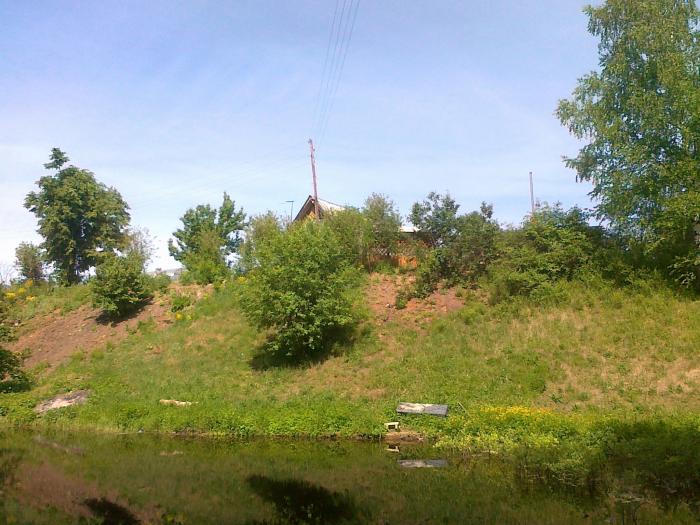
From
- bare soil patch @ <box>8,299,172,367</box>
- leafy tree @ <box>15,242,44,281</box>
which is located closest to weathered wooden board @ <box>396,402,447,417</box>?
bare soil patch @ <box>8,299,172,367</box>

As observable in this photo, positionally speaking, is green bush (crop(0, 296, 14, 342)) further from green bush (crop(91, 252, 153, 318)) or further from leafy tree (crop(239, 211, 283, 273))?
leafy tree (crop(239, 211, 283, 273))

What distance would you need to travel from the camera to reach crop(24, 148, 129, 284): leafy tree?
39.5 meters

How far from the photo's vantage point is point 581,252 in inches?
968

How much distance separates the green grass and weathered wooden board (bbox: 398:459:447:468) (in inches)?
67.5

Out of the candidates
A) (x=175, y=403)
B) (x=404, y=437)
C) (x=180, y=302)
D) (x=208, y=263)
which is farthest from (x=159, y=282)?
(x=404, y=437)

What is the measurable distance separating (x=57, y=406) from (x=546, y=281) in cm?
2023

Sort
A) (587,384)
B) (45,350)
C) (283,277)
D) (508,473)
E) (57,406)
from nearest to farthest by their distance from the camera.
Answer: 1. (508,473)
2. (587,384)
3. (57,406)
4. (283,277)
5. (45,350)

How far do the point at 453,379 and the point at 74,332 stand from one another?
22.1m

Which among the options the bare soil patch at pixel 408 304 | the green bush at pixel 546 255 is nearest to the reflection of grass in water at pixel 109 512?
the bare soil patch at pixel 408 304

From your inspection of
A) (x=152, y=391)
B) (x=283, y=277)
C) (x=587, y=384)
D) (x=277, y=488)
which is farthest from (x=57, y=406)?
(x=587, y=384)

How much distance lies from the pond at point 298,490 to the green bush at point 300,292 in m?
8.17

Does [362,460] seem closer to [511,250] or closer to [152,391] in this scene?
[152,391]

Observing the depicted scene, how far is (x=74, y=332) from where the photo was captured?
102ft

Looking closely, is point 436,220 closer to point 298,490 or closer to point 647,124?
point 647,124
